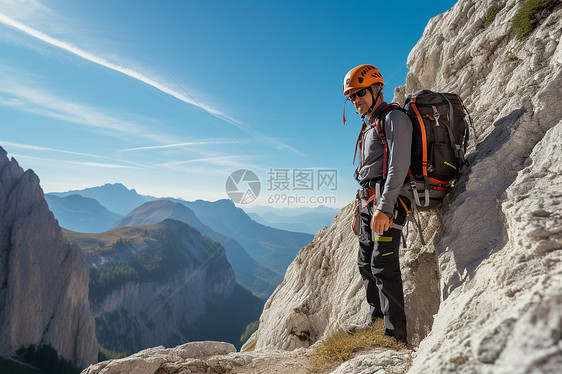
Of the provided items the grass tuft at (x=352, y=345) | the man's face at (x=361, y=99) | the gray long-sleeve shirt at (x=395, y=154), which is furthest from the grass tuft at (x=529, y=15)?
the grass tuft at (x=352, y=345)

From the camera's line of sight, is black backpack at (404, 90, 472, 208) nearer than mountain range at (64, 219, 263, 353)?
Yes

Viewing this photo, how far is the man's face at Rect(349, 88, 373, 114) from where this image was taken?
5.75 meters

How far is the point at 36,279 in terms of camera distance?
81812 millimetres

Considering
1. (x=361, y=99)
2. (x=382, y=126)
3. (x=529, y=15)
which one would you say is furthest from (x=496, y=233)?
(x=529, y=15)

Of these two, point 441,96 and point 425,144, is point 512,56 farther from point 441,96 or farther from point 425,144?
point 425,144

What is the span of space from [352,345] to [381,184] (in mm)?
3271

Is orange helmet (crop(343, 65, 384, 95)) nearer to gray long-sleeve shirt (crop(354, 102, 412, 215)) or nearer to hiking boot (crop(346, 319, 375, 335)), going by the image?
gray long-sleeve shirt (crop(354, 102, 412, 215))

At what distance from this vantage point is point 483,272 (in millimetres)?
3932

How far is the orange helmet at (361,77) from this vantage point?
5695 millimetres

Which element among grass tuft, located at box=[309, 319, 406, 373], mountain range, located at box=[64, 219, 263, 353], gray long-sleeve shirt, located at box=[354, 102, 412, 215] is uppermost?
gray long-sleeve shirt, located at box=[354, 102, 412, 215]

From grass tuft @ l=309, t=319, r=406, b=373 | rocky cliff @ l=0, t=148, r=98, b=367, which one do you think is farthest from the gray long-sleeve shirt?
rocky cliff @ l=0, t=148, r=98, b=367

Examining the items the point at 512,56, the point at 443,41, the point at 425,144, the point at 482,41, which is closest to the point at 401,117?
the point at 425,144

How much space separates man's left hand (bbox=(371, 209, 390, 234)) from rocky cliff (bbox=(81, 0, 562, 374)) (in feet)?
4.29

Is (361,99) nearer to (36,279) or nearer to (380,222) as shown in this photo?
(380,222)
